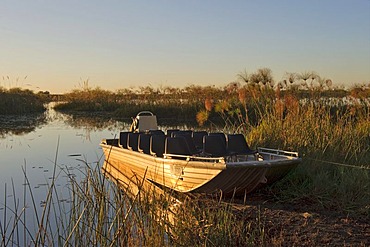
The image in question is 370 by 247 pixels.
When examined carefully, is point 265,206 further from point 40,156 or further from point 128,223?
point 40,156

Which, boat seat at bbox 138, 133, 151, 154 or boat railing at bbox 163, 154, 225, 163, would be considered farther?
boat seat at bbox 138, 133, 151, 154

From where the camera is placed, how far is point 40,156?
12430 mm

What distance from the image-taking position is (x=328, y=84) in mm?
10086

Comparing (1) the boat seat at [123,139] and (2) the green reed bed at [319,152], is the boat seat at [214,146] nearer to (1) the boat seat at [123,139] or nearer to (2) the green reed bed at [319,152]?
(2) the green reed bed at [319,152]

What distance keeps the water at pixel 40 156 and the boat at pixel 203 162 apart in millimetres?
943

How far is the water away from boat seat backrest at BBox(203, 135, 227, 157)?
181 cm

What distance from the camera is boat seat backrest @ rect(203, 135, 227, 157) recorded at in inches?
283

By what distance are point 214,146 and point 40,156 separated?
7032mm

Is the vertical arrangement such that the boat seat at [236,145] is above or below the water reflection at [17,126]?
above

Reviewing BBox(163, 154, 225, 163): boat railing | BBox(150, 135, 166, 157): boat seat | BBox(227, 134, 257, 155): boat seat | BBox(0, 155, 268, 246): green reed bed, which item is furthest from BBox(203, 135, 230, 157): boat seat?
BBox(0, 155, 268, 246): green reed bed

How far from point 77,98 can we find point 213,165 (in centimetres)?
2762

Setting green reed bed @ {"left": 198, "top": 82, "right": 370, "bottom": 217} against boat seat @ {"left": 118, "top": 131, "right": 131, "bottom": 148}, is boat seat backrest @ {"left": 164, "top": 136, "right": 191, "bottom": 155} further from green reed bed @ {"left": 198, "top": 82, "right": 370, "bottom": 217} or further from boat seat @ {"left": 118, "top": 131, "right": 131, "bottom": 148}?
boat seat @ {"left": 118, "top": 131, "right": 131, "bottom": 148}

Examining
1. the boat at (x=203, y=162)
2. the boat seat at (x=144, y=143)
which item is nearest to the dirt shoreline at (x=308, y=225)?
the boat at (x=203, y=162)

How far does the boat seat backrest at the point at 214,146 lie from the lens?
7.18 metres
